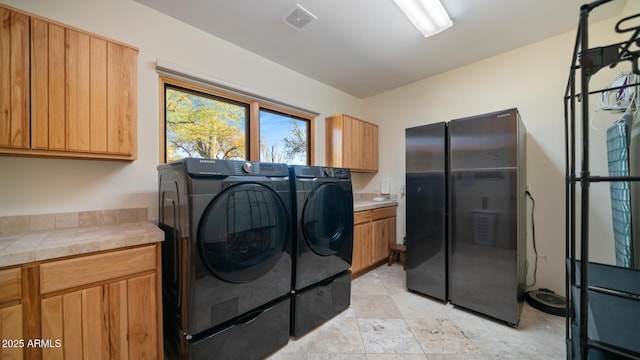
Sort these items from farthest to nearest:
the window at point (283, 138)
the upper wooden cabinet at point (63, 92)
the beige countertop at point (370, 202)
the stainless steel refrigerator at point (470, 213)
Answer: the beige countertop at point (370, 202)
the window at point (283, 138)
the stainless steel refrigerator at point (470, 213)
the upper wooden cabinet at point (63, 92)

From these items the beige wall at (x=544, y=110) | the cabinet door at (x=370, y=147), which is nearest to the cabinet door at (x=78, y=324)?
the cabinet door at (x=370, y=147)

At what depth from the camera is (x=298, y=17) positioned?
6.39ft

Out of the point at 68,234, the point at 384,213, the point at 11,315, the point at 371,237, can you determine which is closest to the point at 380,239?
the point at 371,237

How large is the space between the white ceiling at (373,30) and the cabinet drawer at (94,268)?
1840mm

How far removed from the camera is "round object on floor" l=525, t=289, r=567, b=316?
2016mm

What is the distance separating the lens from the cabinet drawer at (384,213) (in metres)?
3.03

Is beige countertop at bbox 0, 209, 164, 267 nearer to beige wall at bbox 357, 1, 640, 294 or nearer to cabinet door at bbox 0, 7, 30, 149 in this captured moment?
cabinet door at bbox 0, 7, 30, 149

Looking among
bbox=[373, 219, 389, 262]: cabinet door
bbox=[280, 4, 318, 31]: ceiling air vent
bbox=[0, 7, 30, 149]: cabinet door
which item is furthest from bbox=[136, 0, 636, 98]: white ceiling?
bbox=[373, 219, 389, 262]: cabinet door

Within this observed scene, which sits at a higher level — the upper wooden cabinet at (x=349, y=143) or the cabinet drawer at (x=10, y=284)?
the upper wooden cabinet at (x=349, y=143)

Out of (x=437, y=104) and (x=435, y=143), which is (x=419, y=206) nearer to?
(x=435, y=143)

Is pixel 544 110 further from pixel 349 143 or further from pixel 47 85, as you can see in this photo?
pixel 47 85

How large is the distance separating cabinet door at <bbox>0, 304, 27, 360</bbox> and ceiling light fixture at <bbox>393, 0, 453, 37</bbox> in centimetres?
282

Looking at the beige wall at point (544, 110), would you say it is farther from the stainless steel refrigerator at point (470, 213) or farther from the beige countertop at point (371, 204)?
the beige countertop at point (371, 204)

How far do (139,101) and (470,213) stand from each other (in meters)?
2.93
